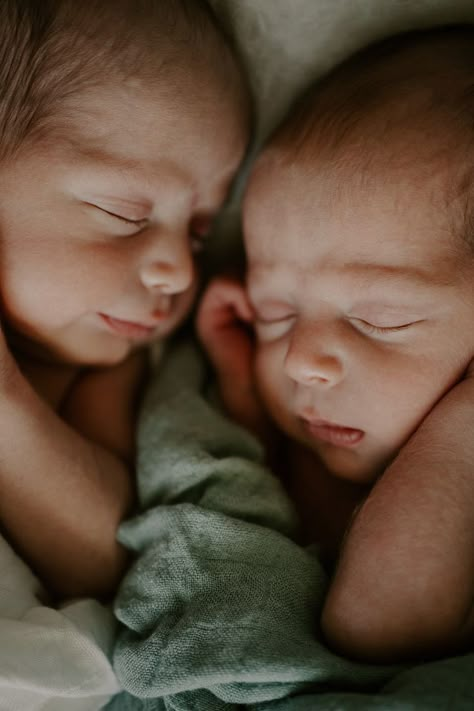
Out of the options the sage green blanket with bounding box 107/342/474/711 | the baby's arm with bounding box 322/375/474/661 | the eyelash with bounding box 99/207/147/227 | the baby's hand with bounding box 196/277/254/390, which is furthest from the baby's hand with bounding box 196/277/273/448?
the baby's arm with bounding box 322/375/474/661

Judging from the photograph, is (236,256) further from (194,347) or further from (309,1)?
(309,1)

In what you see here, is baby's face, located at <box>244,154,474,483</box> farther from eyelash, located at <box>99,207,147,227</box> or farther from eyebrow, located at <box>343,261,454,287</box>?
eyelash, located at <box>99,207,147,227</box>

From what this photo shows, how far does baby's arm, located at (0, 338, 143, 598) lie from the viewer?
89 cm

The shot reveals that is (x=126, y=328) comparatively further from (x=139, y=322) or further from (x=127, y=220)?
(x=127, y=220)

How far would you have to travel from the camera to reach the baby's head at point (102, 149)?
0.87 m

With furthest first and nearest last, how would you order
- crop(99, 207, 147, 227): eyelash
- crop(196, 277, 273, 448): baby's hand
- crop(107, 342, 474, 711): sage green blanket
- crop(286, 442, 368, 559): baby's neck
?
crop(196, 277, 273, 448): baby's hand
crop(286, 442, 368, 559): baby's neck
crop(99, 207, 147, 227): eyelash
crop(107, 342, 474, 711): sage green blanket

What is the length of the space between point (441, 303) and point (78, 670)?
641 mm

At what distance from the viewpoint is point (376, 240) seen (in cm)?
87

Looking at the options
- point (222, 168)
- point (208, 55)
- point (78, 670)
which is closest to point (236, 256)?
point (222, 168)

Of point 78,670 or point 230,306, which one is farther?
point 230,306

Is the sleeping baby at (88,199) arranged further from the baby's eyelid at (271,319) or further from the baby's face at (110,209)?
the baby's eyelid at (271,319)

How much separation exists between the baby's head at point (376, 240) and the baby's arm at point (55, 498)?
0.32 m

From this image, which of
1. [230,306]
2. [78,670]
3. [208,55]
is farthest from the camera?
[230,306]

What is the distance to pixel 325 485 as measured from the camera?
3.67ft
